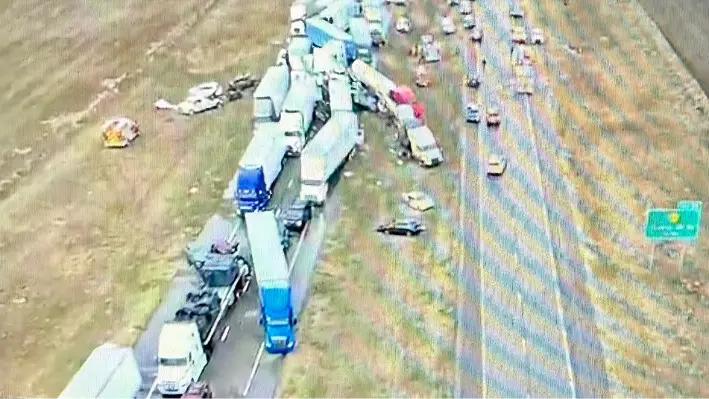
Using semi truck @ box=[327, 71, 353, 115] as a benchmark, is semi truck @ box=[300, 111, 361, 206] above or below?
below

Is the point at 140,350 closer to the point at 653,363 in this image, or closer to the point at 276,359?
the point at 276,359

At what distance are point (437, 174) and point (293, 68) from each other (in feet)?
30.8

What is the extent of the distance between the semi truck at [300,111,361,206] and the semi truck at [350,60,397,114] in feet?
9.52

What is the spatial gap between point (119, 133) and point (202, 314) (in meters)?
15.4

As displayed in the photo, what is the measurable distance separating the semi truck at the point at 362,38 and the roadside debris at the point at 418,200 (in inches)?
516

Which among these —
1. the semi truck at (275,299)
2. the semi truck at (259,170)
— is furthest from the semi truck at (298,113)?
the semi truck at (275,299)

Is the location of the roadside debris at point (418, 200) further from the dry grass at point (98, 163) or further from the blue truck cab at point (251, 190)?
the dry grass at point (98, 163)

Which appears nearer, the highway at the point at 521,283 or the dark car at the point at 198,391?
the dark car at the point at 198,391

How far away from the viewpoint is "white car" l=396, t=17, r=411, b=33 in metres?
53.9

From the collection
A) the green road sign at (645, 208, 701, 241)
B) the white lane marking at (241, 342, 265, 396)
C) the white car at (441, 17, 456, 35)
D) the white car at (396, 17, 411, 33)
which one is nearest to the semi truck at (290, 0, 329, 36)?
the white car at (396, 17, 411, 33)

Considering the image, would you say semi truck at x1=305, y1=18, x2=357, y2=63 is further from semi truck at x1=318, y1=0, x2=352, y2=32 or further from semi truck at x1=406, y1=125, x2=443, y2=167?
semi truck at x1=406, y1=125, x2=443, y2=167

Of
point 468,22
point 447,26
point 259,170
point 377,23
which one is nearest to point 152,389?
point 259,170

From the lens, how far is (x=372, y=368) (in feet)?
87.6

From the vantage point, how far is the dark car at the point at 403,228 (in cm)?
3341
